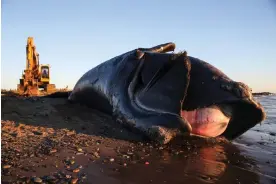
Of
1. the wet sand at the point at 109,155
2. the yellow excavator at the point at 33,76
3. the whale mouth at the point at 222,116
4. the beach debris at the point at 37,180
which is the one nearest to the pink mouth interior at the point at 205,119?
the whale mouth at the point at 222,116

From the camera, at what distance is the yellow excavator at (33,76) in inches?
741

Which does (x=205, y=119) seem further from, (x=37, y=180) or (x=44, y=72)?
(x=44, y=72)

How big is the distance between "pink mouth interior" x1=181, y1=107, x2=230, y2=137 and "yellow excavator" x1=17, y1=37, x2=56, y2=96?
14807 mm

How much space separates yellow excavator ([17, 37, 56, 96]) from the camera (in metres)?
18.8

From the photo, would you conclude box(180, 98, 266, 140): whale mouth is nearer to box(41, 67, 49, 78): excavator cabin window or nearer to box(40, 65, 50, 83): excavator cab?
box(40, 65, 50, 83): excavator cab

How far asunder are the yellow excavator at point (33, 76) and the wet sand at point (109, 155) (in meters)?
13.8

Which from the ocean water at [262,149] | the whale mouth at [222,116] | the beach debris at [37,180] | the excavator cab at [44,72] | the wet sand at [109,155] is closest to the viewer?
the beach debris at [37,180]

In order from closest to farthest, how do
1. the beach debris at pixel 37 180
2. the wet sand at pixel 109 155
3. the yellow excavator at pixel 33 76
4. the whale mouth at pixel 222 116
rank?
the beach debris at pixel 37 180 < the wet sand at pixel 109 155 < the whale mouth at pixel 222 116 < the yellow excavator at pixel 33 76

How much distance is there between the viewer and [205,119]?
15.3 ft

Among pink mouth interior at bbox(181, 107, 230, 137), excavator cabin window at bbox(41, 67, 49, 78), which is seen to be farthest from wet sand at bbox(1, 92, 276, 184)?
excavator cabin window at bbox(41, 67, 49, 78)

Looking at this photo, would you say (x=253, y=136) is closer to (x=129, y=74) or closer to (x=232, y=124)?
(x=232, y=124)

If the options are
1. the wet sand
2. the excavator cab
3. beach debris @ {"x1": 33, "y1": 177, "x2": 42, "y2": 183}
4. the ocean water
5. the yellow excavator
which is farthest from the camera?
the excavator cab

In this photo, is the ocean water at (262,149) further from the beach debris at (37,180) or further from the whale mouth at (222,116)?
the beach debris at (37,180)

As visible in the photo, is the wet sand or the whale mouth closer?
the wet sand
